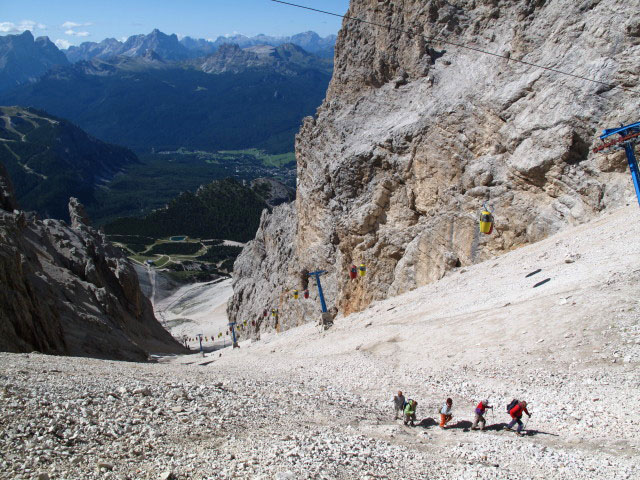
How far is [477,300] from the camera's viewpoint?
24.0 metres

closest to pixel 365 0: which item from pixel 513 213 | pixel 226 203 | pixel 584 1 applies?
pixel 584 1

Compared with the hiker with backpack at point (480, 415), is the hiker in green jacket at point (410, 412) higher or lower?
lower

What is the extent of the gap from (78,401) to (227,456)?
417 cm

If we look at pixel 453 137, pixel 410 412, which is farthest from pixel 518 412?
pixel 453 137

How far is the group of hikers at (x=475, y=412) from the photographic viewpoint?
1253 centimetres

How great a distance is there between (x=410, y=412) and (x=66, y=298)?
3356cm

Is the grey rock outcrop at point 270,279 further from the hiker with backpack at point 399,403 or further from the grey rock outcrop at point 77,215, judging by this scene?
the hiker with backpack at point 399,403

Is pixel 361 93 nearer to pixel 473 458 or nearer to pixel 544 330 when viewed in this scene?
pixel 544 330

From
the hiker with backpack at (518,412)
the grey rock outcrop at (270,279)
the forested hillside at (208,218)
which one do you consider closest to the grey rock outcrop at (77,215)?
the grey rock outcrop at (270,279)

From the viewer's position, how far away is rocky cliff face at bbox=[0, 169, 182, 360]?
26.1m

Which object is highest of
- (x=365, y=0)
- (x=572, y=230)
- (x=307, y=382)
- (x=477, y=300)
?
(x=365, y=0)

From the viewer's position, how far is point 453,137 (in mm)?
35500

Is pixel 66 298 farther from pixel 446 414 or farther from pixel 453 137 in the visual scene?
pixel 446 414

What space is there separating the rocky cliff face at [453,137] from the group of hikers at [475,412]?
1799 cm
